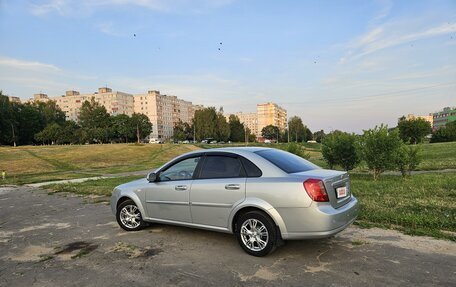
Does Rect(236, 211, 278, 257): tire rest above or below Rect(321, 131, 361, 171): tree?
below

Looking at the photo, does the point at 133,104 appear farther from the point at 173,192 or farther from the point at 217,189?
the point at 217,189

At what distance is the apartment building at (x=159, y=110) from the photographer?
14388 cm

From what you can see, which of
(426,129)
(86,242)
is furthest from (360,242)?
(426,129)

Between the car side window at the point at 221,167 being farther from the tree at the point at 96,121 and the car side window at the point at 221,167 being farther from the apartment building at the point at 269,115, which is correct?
the apartment building at the point at 269,115

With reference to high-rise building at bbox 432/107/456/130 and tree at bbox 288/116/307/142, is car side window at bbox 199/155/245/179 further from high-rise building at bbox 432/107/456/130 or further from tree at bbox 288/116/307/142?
high-rise building at bbox 432/107/456/130

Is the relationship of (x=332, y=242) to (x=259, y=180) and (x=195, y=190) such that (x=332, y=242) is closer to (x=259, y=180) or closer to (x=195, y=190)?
(x=259, y=180)

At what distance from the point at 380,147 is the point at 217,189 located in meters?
8.25

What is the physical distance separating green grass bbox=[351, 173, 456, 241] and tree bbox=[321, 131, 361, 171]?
3.43 meters

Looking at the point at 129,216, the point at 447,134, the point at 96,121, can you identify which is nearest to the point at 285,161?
the point at 129,216

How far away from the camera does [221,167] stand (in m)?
5.02

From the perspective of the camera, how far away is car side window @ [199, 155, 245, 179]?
483 cm

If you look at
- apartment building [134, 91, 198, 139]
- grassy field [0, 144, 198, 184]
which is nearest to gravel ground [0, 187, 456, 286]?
grassy field [0, 144, 198, 184]

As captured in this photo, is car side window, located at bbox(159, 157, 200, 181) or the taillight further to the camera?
car side window, located at bbox(159, 157, 200, 181)

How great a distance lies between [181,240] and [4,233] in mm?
3819
